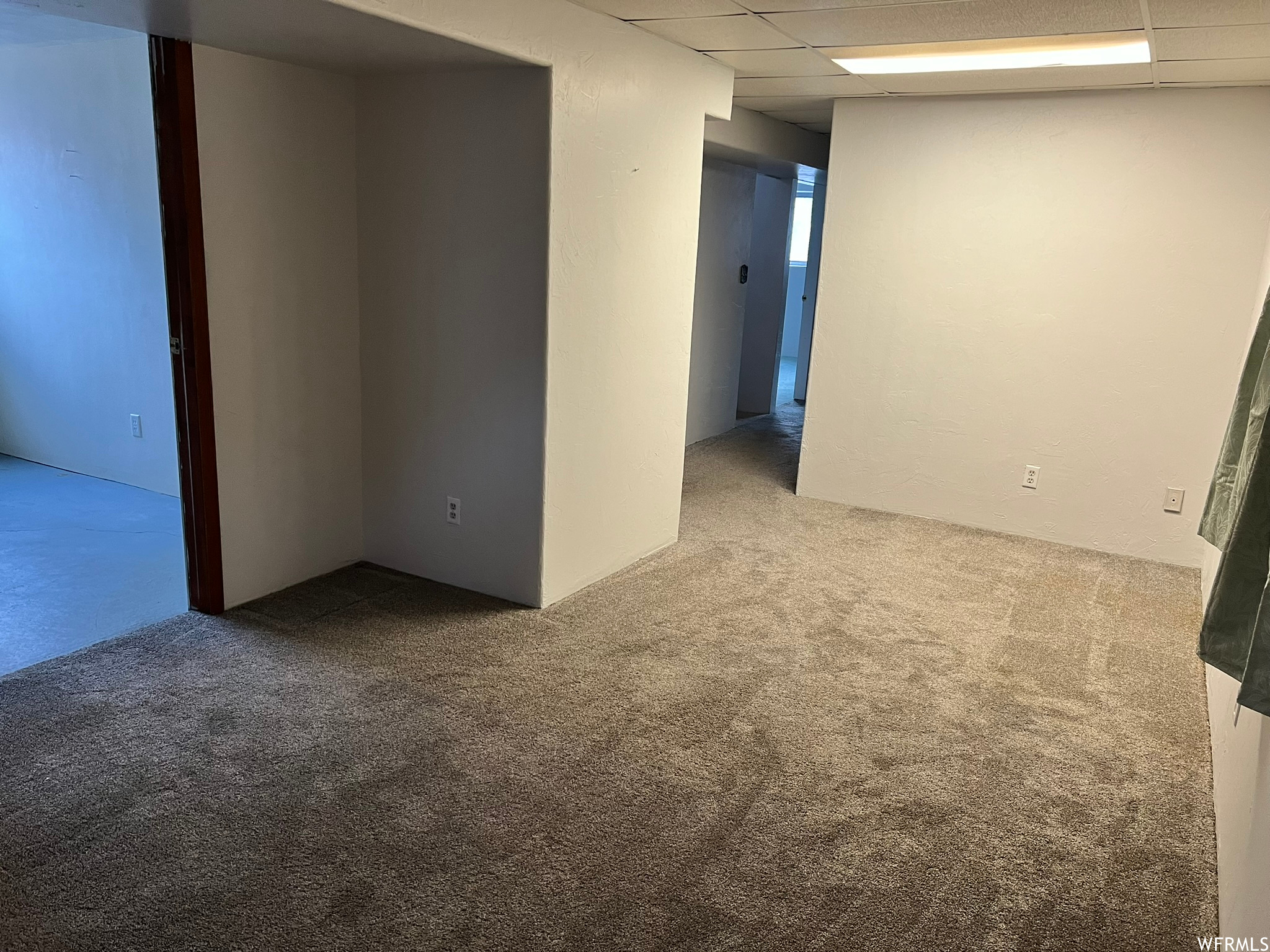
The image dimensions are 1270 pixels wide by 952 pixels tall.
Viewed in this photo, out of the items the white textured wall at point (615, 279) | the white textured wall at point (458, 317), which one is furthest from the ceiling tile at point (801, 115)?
the white textured wall at point (458, 317)

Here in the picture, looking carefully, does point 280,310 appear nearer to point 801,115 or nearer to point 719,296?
point 801,115

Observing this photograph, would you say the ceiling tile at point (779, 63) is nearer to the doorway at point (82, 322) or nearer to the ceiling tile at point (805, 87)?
the ceiling tile at point (805, 87)

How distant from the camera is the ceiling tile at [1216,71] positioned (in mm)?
3600

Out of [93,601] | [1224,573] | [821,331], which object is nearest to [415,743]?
[93,601]

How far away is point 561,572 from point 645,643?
1.82 ft

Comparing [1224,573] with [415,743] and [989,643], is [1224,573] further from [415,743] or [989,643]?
[415,743]

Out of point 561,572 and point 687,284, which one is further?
point 687,284

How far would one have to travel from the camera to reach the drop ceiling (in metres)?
2.94

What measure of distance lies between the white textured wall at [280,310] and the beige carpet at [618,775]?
296 mm

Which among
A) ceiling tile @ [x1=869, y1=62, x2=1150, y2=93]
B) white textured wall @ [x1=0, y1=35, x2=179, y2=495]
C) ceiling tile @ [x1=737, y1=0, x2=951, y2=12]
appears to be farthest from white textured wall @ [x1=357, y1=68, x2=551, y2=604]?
ceiling tile @ [x1=869, y1=62, x2=1150, y2=93]

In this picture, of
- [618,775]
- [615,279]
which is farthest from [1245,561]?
[615,279]

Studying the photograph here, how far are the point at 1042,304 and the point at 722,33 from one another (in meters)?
2.25

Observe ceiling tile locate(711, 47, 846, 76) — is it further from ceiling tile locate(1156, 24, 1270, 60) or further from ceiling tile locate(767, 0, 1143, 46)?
ceiling tile locate(1156, 24, 1270, 60)

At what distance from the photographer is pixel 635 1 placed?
10.2 feet
